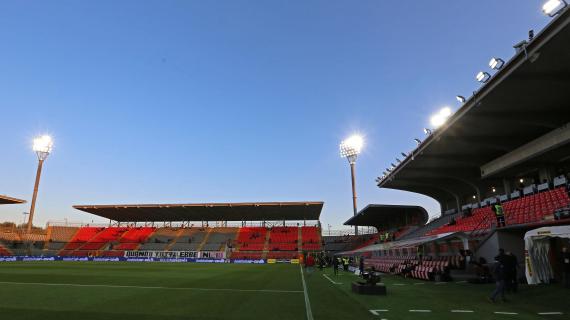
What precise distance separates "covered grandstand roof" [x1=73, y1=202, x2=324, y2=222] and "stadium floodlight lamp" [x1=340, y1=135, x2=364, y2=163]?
1302cm

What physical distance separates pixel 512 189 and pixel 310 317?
110 feet

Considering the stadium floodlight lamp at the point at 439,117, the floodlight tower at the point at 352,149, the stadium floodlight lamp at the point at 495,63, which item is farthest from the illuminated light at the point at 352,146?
the stadium floodlight lamp at the point at 495,63

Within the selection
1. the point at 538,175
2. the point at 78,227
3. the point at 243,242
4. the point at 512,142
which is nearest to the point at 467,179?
the point at 538,175

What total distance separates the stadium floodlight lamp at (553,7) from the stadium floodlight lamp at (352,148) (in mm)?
56604

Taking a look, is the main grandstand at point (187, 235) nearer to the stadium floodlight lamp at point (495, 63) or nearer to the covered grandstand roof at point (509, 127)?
the covered grandstand roof at point (509, 127)

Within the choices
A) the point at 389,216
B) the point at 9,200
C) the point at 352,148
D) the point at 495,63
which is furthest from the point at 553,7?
the point at 9,200

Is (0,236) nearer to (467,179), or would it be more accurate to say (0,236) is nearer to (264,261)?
(264,261)

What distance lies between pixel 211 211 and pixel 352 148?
2929 cm

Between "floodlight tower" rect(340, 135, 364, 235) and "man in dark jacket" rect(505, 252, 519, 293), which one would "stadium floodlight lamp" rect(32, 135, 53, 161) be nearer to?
"floodlight tower" rect(340, 135, 364, 235)

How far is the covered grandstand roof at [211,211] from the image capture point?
6047cm

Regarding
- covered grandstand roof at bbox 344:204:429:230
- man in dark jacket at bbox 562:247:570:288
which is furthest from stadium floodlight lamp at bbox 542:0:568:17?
covered grandstand roof at bbox 344:204:429:230

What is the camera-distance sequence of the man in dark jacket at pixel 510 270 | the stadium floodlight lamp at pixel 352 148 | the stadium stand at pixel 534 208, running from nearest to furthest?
the man in dark jacket at pixel 510 270 → the stadium stand at pixel 534 208 → the stadium floodlight lamp at pixel 352 148

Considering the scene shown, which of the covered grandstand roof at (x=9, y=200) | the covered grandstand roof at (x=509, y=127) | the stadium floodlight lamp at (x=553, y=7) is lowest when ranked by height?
the covered grandstand roof at (x=9, y=200)

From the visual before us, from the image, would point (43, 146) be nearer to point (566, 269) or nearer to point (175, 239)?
point (175, 239)
